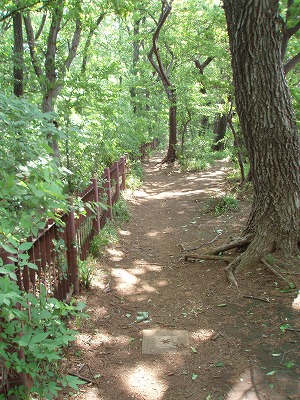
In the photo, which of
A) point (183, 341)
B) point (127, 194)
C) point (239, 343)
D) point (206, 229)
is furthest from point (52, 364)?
point (127, 194)

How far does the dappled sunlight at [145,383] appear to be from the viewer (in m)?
3.39

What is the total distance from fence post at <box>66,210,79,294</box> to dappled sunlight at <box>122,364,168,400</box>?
182 centimetres

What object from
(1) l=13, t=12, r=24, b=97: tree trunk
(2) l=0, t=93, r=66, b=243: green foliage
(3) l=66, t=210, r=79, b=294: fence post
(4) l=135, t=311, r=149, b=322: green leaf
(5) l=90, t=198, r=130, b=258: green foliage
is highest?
(1) l=13, t=12, r=24, b=97: tree trunk

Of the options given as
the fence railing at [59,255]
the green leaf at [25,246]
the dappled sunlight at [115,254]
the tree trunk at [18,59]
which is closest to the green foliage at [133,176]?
the tree trunk at [18,59]

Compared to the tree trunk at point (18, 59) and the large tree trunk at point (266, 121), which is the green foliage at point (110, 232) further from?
the tree trunk at point (18, 59)

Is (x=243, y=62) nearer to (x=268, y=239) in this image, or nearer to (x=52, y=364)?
(x=268, y=239)

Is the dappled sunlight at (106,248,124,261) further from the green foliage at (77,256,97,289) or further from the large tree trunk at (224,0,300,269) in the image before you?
the large tree trunk at (224,0,300,269)

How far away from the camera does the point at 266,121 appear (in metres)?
5.38

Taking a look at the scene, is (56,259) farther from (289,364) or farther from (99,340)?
(289,364)

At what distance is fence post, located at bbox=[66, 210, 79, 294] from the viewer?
16.7 ft

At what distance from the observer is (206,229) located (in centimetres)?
853

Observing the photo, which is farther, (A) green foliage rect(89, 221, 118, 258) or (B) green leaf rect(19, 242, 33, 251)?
(A) green foliage rect(89, 221, 118, 258)

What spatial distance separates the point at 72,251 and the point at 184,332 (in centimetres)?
186

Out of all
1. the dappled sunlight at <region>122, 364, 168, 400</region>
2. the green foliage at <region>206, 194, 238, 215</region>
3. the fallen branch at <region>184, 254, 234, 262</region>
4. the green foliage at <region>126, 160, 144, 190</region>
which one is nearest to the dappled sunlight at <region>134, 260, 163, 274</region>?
the fallen branch at <region>184, 254, 234, 262</region>
